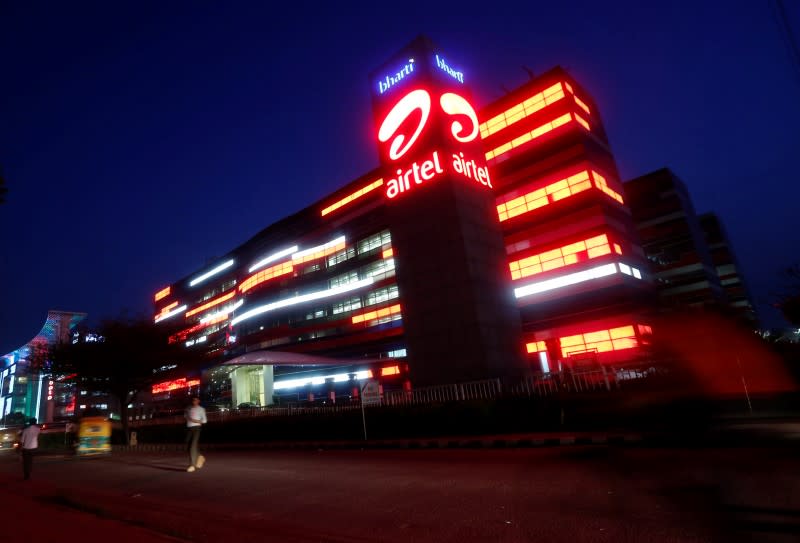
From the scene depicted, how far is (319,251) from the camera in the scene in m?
65.5

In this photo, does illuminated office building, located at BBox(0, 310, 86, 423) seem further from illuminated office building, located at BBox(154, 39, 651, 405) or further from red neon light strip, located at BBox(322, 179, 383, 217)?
red neon light strip, located at BBox(322, 179, 383, 217)

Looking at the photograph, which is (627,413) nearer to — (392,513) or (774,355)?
(774,355)

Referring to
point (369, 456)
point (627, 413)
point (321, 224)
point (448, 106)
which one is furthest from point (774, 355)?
point (321, 224)

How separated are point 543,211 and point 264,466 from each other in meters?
34.3

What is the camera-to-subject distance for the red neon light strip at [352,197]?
Result: 60822 millimetres

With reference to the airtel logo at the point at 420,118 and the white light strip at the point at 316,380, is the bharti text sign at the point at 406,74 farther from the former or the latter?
the white light strip at the point at 316,380

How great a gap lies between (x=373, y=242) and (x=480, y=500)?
5312cm

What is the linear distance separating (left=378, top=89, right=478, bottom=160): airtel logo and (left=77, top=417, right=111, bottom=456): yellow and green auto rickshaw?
19400 mm

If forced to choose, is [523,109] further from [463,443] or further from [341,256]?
[463,443]

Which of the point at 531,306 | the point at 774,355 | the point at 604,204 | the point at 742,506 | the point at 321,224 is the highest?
the point at 321,224

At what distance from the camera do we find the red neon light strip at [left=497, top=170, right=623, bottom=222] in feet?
128

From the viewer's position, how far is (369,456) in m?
13.3

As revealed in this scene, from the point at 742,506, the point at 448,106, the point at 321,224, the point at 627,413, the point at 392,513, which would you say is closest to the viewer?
the point at 742,506

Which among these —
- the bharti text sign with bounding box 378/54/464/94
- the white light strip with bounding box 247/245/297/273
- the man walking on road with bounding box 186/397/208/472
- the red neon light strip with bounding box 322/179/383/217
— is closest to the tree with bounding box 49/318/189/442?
the man walking on road with bounding box 186/397/208/472
